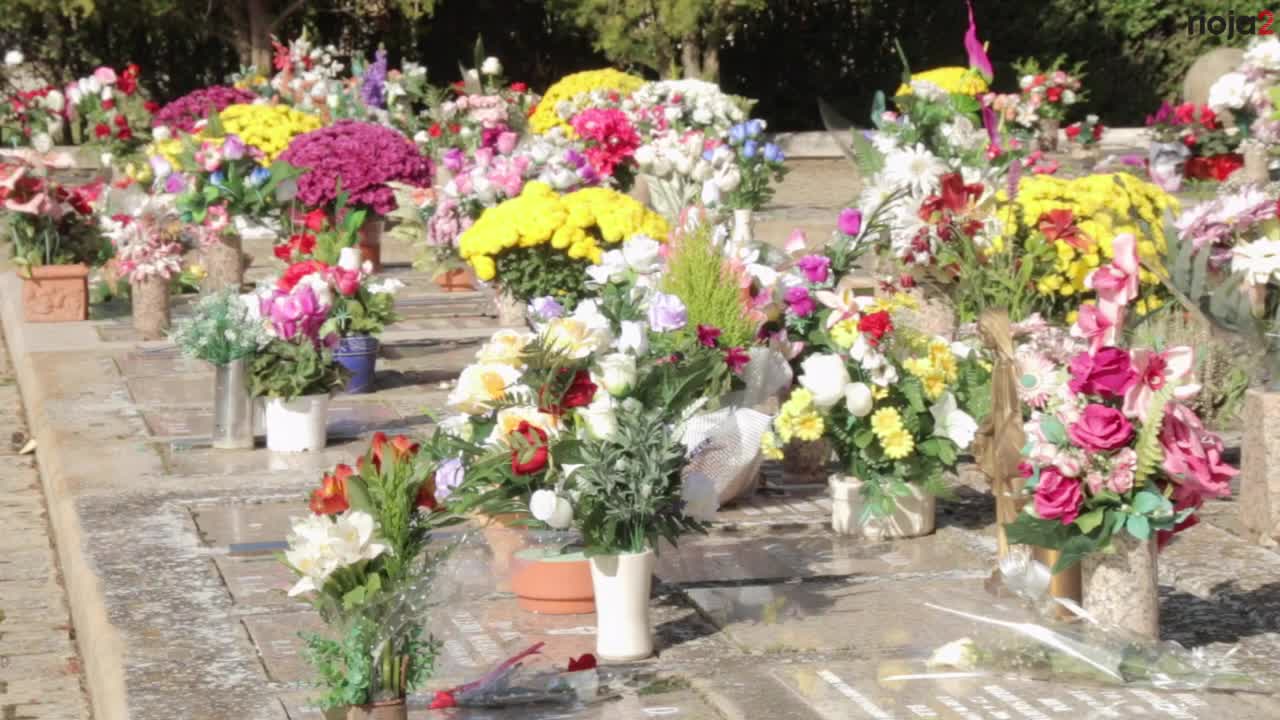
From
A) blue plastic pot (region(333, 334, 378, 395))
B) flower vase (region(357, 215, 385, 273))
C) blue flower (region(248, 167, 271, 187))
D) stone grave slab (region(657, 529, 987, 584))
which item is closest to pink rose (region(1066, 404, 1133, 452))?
stone grave slab (region(657, 529, 987, 584))

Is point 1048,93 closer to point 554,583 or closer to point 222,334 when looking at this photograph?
point 222,334

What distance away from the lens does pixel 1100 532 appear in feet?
15.3

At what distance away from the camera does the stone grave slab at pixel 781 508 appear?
621 cm

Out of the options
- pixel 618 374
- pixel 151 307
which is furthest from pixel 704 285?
pixel 151 307

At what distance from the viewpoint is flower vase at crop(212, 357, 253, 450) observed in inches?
285

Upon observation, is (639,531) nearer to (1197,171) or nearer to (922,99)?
(922,99)

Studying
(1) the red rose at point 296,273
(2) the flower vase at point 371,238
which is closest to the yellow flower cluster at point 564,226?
(1) the red rose at point 296,273

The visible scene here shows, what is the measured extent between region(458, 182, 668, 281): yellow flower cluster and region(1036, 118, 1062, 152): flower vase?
10190mm

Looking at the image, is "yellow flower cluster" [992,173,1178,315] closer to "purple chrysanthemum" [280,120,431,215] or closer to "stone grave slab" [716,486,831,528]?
"stone grave slab" [716,486,831,528]

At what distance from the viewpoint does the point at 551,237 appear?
29.1 ft

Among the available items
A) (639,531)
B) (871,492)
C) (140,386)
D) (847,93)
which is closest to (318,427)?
(140,386)

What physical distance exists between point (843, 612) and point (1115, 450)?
95 cm

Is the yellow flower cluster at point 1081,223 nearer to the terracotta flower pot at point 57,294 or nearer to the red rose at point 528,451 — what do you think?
the red rose at point 528,451

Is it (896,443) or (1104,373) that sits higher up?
(1104,373)
